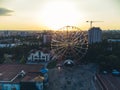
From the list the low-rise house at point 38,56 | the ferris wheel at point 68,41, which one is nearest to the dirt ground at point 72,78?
the ferris wheel at point 68,41

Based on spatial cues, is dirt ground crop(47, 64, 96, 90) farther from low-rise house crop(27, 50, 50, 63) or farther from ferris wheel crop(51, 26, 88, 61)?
low-rise house crop(27, 50, 50, 63)

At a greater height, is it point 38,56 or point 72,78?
point 38,56

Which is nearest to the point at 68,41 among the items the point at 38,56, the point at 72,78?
the point at 72,78

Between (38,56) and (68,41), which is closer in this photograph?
(68,41)

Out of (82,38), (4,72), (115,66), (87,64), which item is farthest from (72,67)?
(4,72)

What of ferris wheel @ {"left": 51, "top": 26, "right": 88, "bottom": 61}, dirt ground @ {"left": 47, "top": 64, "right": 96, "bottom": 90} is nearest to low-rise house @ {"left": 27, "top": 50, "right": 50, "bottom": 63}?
dirt ground @ {"left": 47, "top": 64, "right": 96, "bottom": 90}

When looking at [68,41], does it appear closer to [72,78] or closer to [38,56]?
[72,78]
